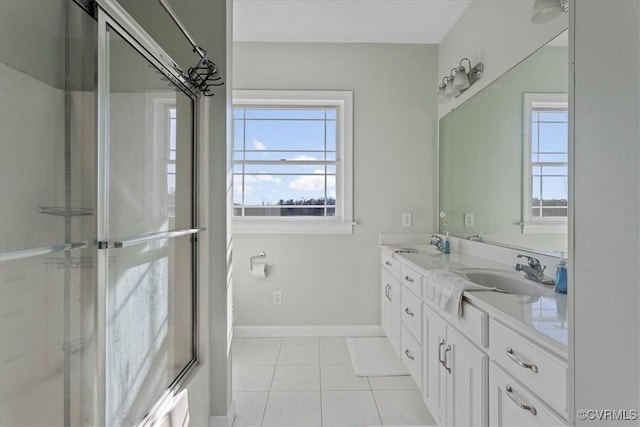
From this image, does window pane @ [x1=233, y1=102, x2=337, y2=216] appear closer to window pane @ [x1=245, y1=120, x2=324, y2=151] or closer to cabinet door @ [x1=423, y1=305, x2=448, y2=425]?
window pane @ [x1=245, y1=120, x2=324, y2=151]

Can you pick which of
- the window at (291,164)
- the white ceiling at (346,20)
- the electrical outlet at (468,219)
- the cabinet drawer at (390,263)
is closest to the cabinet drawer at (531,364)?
the cabinet drawer at (390,263)

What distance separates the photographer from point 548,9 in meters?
1.47

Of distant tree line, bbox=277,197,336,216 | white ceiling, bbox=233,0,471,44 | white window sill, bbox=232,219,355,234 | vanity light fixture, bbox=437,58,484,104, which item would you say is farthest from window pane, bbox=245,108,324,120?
vanity light fixture, bbox=437,58,484,104

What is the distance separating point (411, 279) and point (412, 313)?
21cm

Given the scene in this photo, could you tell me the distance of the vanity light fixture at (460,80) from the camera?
2.34 meters

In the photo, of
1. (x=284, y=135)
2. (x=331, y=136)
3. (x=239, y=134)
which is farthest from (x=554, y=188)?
(x=239, y=134)

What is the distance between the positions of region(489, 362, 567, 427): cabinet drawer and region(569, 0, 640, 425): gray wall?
1.66 feet

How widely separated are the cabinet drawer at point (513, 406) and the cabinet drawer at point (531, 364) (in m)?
0.02

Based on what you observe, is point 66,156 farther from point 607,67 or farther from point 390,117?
point 390,117

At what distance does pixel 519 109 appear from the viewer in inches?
71.6

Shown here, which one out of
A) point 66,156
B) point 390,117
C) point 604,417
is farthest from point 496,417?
point 390,117

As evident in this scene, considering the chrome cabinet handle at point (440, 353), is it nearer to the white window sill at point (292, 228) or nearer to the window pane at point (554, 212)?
the window pane at point (554, 212)

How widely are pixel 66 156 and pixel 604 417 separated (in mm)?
1375

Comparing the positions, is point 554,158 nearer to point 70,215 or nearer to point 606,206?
point 606,206
